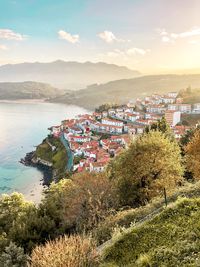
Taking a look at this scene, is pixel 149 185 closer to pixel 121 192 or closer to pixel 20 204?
pixel 121 192

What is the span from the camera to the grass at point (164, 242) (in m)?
6.88

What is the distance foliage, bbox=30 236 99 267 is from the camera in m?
6.22

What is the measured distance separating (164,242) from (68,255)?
2.49 meters

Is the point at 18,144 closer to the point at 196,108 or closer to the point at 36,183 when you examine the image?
the point at 36,183

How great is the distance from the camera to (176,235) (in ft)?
25.8

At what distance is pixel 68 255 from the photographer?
20.8 feet

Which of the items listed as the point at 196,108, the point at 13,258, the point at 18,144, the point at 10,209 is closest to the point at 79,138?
the point at 18,144

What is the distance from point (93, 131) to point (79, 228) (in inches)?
2799

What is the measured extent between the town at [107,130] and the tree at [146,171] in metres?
32.8

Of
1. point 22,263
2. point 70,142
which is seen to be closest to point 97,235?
point 22,263

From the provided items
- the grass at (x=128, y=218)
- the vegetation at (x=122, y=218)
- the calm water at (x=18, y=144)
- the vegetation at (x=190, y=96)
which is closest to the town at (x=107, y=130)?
the vegetation at (x=190, y=96)

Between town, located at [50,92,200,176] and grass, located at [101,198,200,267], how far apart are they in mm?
43146

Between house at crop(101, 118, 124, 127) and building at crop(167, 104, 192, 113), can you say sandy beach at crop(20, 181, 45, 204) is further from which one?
building at crop(167, 104, 192, 113)

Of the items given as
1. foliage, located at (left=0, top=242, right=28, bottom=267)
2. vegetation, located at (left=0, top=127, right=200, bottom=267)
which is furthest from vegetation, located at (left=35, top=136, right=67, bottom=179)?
foliage, located at (left=0, top=242, right=28, bottom=267)
